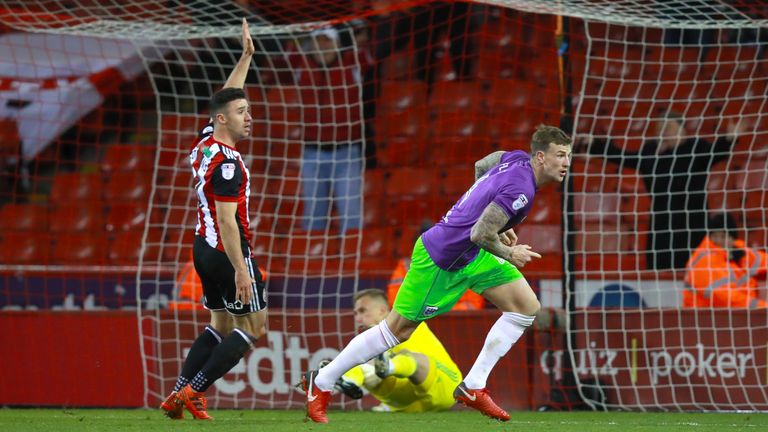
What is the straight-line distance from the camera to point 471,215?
5844mm

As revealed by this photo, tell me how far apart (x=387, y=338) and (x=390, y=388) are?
1.57m

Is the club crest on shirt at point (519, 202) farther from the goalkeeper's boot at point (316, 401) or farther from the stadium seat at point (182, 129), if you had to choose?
the stadium seat at point (182, 129)

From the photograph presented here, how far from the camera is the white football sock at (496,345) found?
591 cm

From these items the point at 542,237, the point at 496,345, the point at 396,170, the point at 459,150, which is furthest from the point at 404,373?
the point at 459,150

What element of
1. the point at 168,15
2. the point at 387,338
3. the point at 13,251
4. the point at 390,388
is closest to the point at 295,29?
the point at 168,15

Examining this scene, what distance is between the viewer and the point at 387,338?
19.2ft

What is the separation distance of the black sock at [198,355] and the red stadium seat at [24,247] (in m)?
5.09

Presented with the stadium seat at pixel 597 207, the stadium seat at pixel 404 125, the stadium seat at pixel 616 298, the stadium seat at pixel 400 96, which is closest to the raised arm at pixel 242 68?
the stadium seat at pixel 616 298

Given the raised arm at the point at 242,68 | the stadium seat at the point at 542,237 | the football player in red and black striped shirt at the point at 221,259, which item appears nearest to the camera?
the football player in red and black striped shirt at the point at 221,259

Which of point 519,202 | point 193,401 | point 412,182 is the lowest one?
point 193,401

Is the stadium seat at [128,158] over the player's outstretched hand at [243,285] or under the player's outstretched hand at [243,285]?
under

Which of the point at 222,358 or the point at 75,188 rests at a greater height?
the point at 222,358

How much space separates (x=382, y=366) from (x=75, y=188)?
549cm

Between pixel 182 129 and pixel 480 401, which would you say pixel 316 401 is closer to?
pixel 480 401
